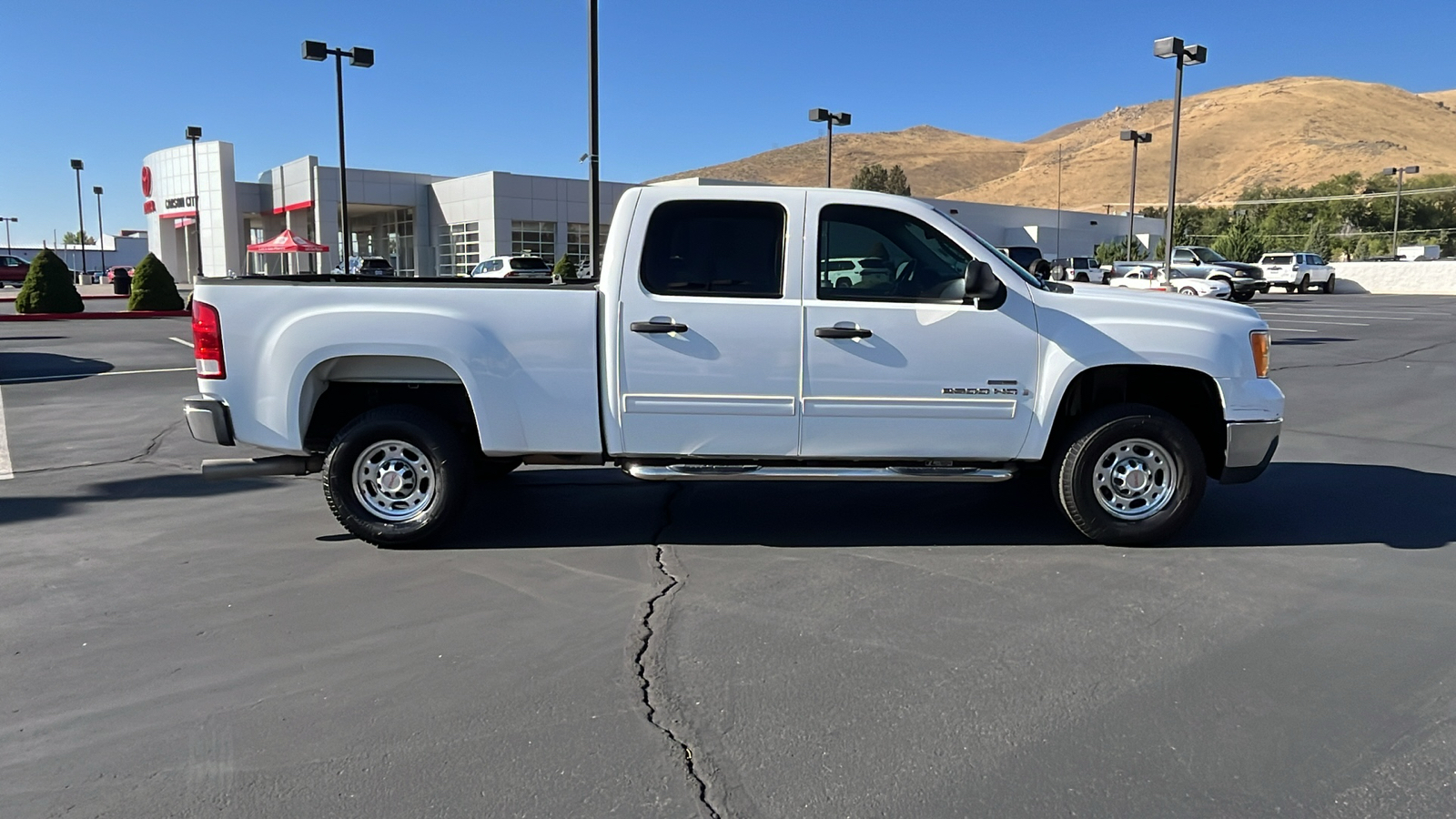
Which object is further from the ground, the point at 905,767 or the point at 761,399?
the point at 761,399

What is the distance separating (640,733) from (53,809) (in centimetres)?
182

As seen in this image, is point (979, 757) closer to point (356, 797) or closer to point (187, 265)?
point (356, 797)

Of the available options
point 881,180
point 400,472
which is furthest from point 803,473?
point 881,180

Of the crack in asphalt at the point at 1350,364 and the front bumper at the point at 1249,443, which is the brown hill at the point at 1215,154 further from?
the front bumper at the point at 1249,443

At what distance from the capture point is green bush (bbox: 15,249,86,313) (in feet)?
87.8

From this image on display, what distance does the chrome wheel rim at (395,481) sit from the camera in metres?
5.75

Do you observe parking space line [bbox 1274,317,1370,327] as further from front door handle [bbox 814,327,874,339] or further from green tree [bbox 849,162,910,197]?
green tree [bbox 849,162,910,197]

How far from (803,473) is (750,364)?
671 mm

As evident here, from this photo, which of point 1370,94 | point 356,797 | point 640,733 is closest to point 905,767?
point 640,733

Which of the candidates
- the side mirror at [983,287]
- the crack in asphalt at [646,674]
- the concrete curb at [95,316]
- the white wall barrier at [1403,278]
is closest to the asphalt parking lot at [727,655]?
the crack in asphalt at [646,674]

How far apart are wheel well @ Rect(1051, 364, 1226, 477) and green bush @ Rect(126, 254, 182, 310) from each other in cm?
2969

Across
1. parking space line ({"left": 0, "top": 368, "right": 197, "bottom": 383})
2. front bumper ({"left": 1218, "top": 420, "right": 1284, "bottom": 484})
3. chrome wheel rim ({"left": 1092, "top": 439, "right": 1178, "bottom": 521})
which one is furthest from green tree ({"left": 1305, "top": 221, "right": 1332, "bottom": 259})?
chrome wheel rim ({"left": 1092, "top": 439, "right": 1178, "bottom": 521})

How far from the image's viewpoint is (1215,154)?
14075cm

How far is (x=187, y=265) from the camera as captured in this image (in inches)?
2446
